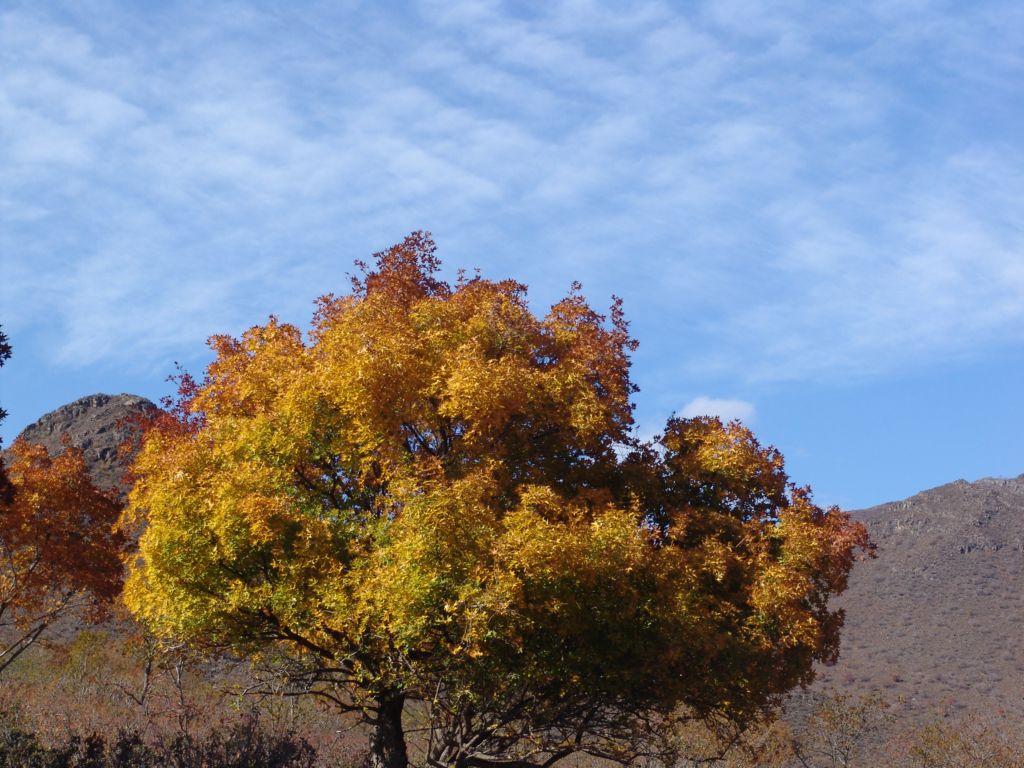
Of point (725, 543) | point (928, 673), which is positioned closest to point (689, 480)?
point (725, 543)

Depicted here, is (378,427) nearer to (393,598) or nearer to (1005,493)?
(393,598)

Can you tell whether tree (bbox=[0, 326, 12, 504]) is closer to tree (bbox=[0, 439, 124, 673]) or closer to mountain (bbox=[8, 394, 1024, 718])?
tree (bbox=[0, 439, 124, 673])

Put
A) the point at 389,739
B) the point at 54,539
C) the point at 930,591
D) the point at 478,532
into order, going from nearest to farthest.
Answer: the point at 478,532, the point at 389,739, the point at 54,539, the point at 930,591

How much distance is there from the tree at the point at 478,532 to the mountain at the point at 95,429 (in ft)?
162

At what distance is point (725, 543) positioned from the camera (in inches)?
709

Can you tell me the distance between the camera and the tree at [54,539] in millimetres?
25953

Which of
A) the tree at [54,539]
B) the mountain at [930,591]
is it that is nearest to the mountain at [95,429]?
the mountain at [930,591]

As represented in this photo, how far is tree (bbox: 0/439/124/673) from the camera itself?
85.1 feet

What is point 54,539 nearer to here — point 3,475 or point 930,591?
point 3,475

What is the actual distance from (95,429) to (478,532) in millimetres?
64316

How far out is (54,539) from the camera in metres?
26.3

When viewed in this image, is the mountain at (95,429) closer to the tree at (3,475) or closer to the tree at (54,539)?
the tree at (54,539)

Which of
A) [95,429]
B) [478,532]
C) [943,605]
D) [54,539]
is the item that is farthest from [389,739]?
[943,605]

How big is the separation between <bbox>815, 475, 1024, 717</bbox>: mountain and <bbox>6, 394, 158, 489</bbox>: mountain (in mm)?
45768
